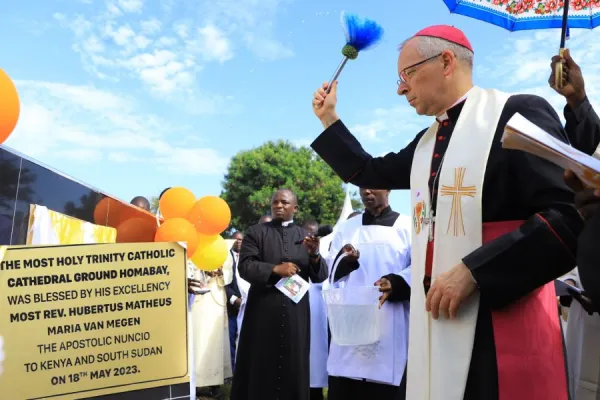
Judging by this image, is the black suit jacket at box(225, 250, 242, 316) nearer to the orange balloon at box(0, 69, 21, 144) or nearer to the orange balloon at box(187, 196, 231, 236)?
the orange balloon at box(187, 196, 231, 236)

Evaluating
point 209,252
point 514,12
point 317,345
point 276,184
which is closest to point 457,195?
point 514,12

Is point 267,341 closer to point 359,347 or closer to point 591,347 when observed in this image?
point 359,347

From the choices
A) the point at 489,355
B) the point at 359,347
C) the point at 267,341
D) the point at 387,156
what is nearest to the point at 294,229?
the point at 267,341

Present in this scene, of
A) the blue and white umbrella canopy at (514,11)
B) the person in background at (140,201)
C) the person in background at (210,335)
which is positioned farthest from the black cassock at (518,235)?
the person in background at (210,335)

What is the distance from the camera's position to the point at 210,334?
8984mm

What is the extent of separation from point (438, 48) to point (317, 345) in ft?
16.5

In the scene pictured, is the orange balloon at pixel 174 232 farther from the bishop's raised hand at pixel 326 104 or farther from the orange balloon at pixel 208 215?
the bishop's raised hand at pixel 326 104

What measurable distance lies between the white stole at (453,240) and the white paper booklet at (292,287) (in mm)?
3434

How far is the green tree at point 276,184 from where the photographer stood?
32.6 m

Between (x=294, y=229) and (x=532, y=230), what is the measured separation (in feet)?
14.6

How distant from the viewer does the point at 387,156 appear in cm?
261

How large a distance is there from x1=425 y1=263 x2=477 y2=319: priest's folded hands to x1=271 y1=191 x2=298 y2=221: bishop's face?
429cm

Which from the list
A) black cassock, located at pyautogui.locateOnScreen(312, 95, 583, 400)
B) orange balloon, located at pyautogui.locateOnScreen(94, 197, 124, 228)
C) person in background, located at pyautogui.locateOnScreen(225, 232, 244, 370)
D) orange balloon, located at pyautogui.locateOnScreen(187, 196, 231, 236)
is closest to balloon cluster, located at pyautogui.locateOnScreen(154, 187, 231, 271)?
orange balloon, located at pyautogui.locateOnScreen(187, 196, 231, 236)

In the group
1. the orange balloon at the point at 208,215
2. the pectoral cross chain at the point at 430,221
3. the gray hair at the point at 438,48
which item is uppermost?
the gray hair at the point at 438,48
